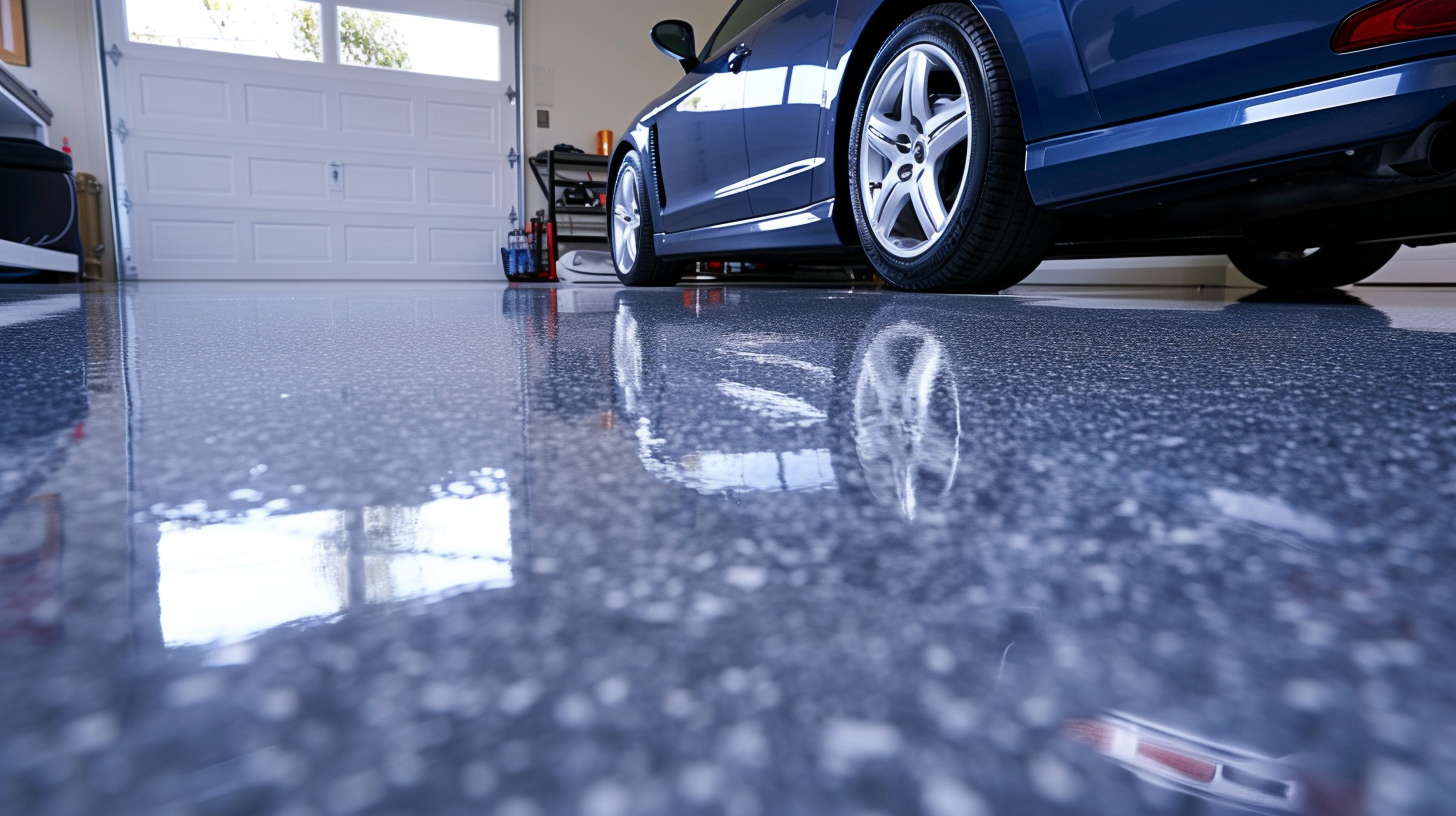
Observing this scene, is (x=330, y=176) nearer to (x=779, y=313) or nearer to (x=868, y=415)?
(x=779, y=313)

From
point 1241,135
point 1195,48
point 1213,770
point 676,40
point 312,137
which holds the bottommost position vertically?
point 1213,770

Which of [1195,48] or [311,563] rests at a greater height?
[1195,48]

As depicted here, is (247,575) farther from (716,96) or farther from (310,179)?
(310,179)

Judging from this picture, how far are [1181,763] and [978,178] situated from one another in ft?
4.59

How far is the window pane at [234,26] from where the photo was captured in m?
6.67

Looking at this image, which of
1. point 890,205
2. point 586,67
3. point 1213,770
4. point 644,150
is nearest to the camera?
point 1213,770

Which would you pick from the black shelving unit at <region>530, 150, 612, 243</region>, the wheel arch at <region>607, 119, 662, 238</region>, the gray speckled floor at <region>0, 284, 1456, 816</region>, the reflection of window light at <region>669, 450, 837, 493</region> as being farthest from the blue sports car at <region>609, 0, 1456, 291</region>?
the black shelving unit at <region>530, 150, 612, 243</region>

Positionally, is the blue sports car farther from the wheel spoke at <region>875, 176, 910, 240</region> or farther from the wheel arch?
the wheel arch

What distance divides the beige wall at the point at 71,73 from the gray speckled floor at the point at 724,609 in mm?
7921

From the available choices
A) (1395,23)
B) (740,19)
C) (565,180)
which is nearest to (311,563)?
(1395,23)

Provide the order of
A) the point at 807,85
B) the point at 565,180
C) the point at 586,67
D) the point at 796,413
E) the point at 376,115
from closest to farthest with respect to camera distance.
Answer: the point at 796,413
the point at 807,85
the point at 376,115
the point at 565,180
the point at 586,67

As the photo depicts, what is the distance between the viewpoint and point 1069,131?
4.23 feet

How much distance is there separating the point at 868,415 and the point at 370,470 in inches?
8.8

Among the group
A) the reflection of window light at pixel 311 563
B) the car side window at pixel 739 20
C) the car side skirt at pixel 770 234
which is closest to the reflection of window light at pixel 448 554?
the reflection of window light at pixel 311 563
